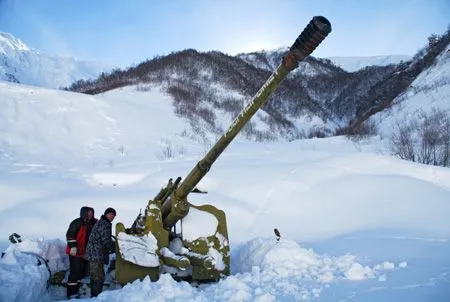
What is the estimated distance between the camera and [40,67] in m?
146

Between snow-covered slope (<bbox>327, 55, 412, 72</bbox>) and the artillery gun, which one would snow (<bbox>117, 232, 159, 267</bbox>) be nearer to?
the artillery gun

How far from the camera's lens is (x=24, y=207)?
421 inches

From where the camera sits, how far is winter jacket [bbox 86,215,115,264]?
20.6 feet

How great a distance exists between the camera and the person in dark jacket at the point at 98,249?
6.27 metres

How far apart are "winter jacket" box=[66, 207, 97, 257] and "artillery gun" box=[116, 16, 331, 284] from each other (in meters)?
0.64

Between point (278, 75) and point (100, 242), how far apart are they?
3327mm

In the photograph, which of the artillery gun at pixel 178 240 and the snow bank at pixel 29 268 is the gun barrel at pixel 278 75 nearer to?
the artillery gun at pixel 178 240

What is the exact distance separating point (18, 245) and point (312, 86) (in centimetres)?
6308

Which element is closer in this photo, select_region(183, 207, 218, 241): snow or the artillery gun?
the artillery gun

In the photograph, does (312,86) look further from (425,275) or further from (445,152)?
(425,275)

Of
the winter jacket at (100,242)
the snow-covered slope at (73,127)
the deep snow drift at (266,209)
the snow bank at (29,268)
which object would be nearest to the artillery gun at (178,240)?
the winter jacket at (100,242)

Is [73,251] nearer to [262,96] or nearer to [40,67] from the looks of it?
[262,96]

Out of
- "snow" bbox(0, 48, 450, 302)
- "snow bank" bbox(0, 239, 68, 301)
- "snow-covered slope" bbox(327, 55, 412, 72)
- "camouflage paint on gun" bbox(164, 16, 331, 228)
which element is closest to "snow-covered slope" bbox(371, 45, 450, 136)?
"snow" bbox(0, 48, 450, 302)

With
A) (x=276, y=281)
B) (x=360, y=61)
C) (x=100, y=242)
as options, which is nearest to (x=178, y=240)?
(x=100, y=242)
